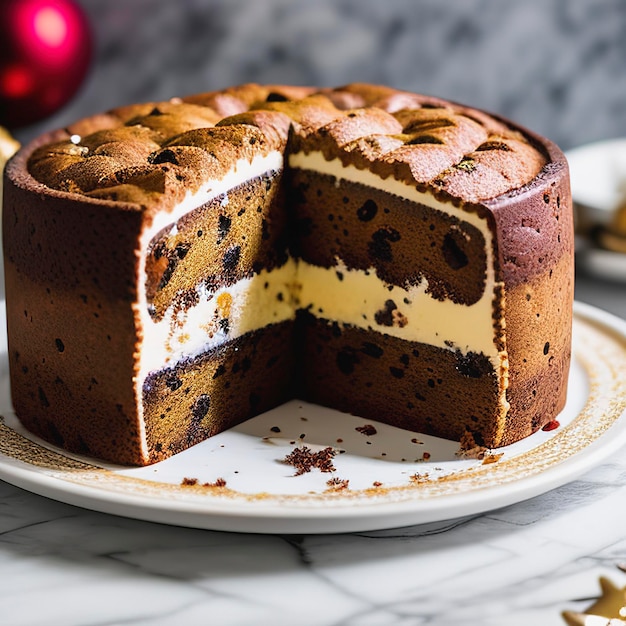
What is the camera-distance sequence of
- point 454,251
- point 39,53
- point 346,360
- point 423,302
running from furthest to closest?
point 39,53 < point 346,360 < point 423,302 < point 454,251

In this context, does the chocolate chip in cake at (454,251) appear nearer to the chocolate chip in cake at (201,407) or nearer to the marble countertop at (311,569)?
the marble countertop at (311,569)

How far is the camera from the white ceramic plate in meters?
2.23

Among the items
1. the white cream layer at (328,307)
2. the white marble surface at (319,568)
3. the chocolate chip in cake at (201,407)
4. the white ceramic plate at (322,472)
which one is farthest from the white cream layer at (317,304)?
the white marble surface at (319,568)

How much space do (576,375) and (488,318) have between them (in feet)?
1.88

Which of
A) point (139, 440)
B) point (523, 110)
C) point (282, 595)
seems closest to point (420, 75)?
point (523, 110)

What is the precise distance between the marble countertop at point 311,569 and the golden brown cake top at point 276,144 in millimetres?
720

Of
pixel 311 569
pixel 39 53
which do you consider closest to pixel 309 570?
pixel 311 569

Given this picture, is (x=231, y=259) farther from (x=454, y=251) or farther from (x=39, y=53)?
(x=39, y=53)

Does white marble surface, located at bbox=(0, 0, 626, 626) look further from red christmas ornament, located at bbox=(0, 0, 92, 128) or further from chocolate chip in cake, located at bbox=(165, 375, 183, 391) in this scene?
red christmas ornament, located at bbox=(0, 0, 92, 128)

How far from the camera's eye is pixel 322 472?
2.55 meters

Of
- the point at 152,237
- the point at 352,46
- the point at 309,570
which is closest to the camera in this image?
the point at 309,570

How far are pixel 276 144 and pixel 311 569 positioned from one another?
1156 millimetres

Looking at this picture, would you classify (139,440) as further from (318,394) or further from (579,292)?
(579,292)

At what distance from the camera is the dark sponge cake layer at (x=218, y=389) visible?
266 cm
